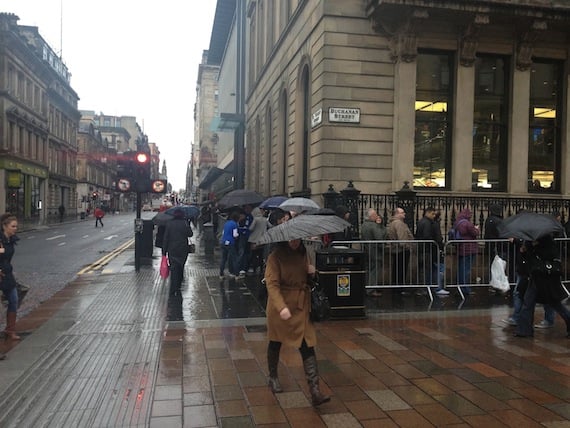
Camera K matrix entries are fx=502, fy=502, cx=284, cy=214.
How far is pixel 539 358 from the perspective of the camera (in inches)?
232

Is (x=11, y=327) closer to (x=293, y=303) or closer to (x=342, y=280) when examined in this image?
(x=293, y=303)

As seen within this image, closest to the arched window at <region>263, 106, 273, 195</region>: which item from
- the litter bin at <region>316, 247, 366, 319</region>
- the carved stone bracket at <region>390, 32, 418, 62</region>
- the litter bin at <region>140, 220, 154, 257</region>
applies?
the litter bin at <region>140, 220, 154, 257</region>

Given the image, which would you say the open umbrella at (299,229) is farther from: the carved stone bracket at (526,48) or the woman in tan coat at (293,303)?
the carved stone bracket at (526,48)

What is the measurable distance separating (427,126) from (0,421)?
44.1 ft

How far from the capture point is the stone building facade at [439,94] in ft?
45.8

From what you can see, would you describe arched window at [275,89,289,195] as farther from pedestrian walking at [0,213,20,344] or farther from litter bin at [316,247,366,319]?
pedestrian walking at [0,213,20,344]

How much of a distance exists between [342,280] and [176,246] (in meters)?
3.65

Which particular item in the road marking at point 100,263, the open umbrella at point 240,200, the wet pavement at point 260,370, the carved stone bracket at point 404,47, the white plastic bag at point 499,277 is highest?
the carved stone bracket at point 404,47

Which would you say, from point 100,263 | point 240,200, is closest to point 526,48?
point 240,200

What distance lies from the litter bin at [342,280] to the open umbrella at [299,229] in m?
3.21

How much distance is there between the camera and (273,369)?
191 inches

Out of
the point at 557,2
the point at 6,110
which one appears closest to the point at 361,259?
the point at 557,2

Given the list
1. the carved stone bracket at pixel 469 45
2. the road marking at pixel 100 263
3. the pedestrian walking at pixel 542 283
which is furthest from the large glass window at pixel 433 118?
the road marking at pixel 100 263

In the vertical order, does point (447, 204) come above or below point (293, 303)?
above
